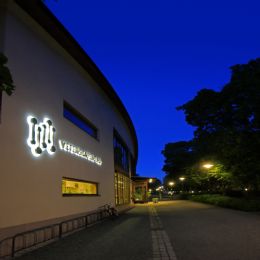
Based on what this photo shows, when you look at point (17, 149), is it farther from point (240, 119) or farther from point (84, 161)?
point (240, 119)

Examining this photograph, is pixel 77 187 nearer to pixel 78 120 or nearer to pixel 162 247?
pixel 78 120

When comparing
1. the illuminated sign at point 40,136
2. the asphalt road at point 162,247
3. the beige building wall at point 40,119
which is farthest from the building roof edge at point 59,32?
the asphalt road at point 162,247

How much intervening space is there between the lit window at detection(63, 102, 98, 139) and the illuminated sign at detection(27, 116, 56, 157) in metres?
2.74

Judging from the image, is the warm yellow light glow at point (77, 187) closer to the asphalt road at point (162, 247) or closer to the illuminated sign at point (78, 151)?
the illuminated sign at point (78, 151)

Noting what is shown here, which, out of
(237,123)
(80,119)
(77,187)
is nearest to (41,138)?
(77,187)

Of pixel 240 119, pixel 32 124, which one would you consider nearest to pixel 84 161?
pixel 32 124

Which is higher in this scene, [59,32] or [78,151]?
[59,32]

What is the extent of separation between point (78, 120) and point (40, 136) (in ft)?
19.2

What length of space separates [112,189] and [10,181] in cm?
1567

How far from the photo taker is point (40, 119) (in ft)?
39.0

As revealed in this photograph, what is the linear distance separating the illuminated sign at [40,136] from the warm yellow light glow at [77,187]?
2.34 meters

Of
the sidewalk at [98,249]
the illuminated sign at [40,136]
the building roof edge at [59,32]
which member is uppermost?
the building roof edge at [59,32]

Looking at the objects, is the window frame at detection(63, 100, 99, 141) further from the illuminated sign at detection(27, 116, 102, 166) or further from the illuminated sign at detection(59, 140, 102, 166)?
the illuminated sign at detection(27, 116, 102, 166)

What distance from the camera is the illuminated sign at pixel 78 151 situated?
1417cm
